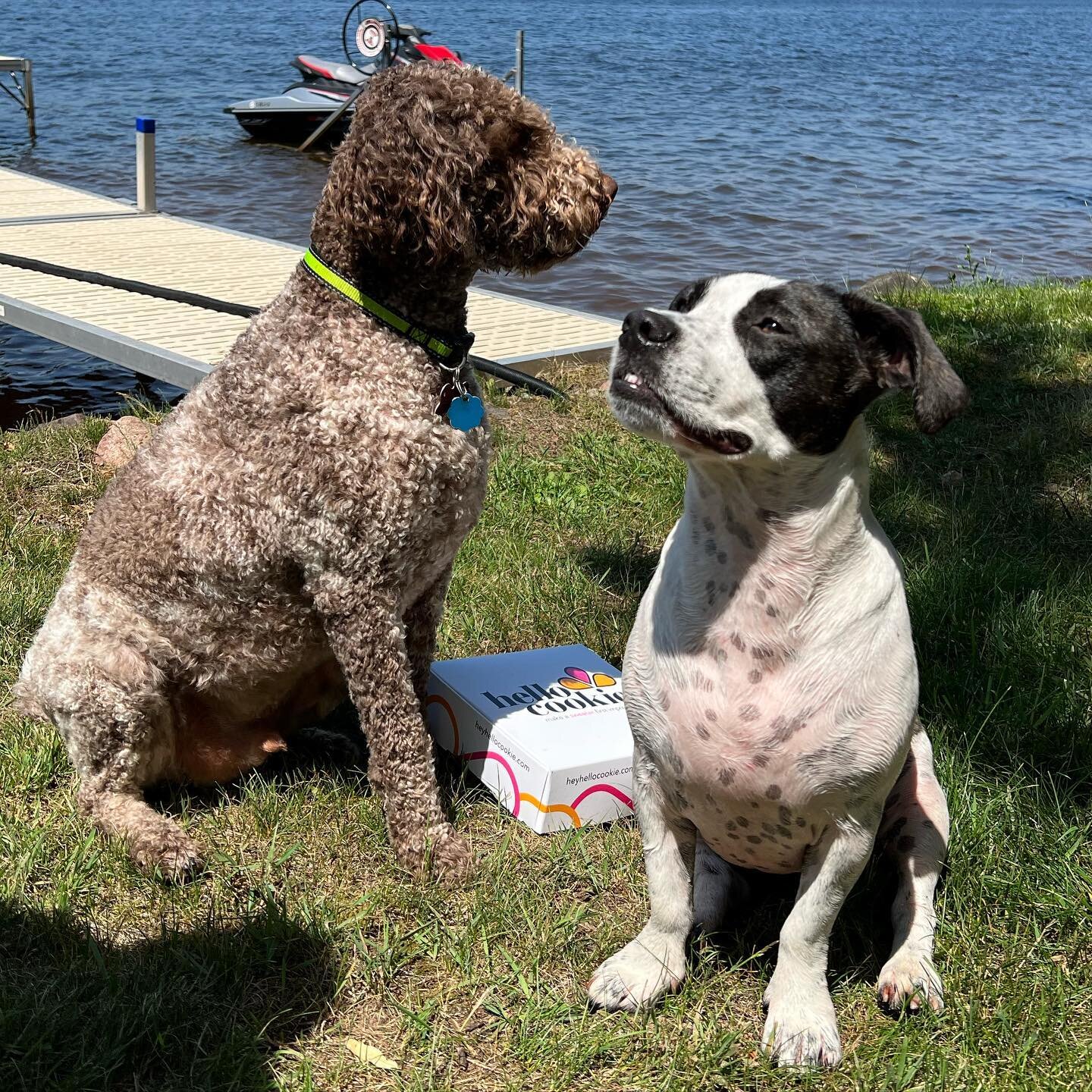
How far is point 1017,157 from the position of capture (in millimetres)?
17766

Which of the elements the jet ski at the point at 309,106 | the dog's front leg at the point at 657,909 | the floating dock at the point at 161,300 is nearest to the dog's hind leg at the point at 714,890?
the dog's front leg at the point at 657,909

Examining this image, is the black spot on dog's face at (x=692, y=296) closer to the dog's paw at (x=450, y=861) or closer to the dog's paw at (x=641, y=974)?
the dog's paw at (x=641, y=974)

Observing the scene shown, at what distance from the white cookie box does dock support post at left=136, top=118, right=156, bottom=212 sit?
25.9ft

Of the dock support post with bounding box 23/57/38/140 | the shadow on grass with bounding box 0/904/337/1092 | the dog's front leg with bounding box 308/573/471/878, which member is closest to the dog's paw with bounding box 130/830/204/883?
the shadow on grass with bounding box 0/904/337/1092

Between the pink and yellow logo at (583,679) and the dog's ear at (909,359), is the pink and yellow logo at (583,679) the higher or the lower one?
the lower one

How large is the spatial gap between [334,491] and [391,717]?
636 mm

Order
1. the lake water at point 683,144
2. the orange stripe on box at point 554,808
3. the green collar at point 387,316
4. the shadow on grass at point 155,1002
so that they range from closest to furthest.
A: the shadow on grass at point 155,1002, the green collar at point 387,316, the orange stripe on box at point 554,808, the lake water at point 683,144

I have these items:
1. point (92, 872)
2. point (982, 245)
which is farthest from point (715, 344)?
point (982, 245)

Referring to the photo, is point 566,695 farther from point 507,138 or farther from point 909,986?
point 507,138

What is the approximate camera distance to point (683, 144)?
687 inches

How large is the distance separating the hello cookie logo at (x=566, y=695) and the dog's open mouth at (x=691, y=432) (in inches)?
57.8

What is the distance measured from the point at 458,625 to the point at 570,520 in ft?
2.97

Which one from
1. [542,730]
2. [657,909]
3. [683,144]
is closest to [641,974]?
[657,909]

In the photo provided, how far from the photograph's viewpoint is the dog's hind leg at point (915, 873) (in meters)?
2.64
